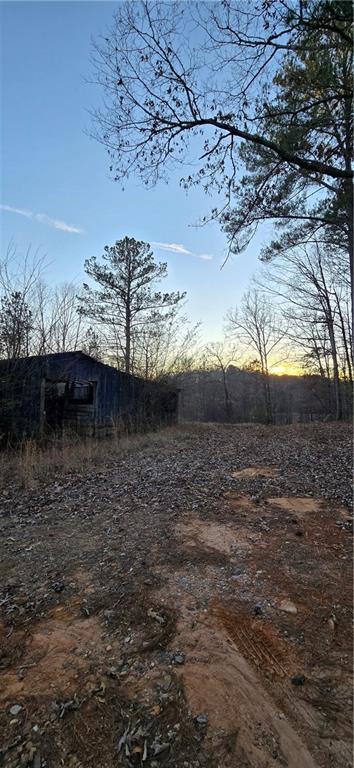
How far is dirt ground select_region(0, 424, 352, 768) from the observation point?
1391mm

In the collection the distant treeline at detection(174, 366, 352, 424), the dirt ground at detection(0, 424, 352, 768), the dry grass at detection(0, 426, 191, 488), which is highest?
the distant treeline at detection(174, 366, 352, 424)

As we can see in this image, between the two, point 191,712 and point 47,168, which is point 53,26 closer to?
point 47,168

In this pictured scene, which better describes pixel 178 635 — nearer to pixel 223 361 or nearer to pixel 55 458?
pixel 55 458

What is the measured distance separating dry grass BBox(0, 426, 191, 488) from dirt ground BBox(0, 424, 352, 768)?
1.71 meters

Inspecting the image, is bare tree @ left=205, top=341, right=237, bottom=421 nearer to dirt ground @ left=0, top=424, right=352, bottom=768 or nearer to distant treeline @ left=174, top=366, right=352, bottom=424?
distant treeline @ left=174, top=366, right=352, bottom=424

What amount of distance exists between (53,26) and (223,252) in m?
3.59

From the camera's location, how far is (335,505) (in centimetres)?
439

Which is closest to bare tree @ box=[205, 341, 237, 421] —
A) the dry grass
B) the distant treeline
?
the distant treeline

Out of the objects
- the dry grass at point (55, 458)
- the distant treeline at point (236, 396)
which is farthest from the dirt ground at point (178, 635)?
the distant treeline at point (236, 396)

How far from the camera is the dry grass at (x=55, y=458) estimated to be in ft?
20.4

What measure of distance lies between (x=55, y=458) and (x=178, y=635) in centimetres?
608

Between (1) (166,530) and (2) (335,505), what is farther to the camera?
(2) (335,505)

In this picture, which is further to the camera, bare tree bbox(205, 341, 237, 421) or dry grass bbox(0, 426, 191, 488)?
bare tree bbox(205, 341, 237, 421)

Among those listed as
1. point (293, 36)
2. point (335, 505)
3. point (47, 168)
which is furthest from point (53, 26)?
point (335, 505)
